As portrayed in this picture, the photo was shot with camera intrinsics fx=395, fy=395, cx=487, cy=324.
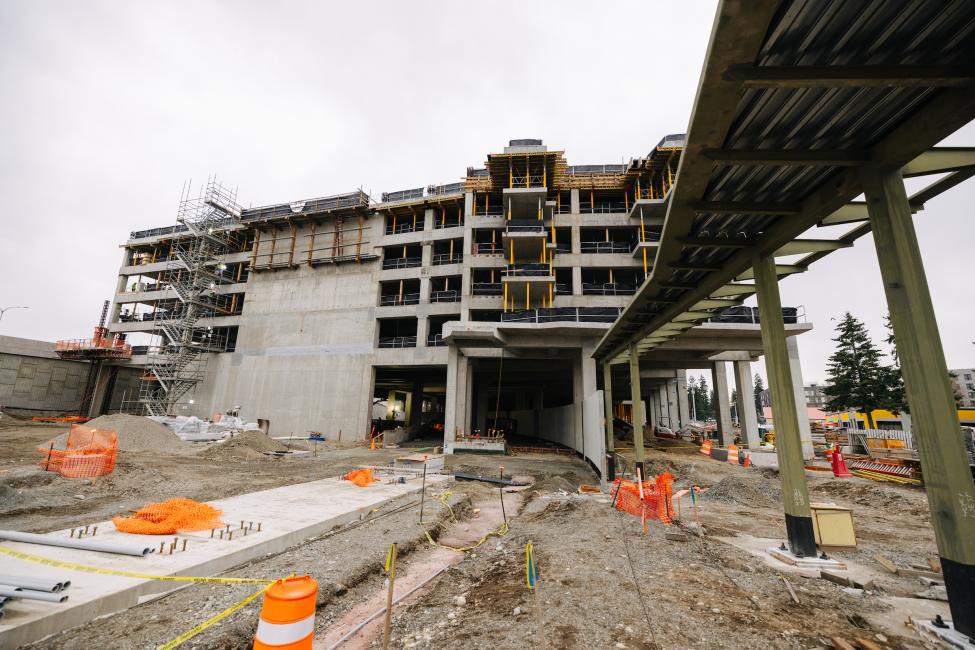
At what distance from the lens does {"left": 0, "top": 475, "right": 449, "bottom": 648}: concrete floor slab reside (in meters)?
4.48

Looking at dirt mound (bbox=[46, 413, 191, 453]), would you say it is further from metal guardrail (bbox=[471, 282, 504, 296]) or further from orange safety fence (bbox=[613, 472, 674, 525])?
orange safety fence (bbox=[613, 472, 674, 525])

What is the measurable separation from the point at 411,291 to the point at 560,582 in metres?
35.0

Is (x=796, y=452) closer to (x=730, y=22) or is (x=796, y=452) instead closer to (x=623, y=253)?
(x=730, y=22)

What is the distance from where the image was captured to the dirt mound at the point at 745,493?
13.3 meters

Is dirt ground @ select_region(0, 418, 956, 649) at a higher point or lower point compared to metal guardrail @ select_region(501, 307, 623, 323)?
lower

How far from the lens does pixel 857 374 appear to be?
141 feet

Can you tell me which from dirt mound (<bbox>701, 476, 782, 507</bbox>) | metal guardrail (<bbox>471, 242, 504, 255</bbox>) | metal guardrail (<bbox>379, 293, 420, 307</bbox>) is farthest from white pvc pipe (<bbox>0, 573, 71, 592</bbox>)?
metal guardrail (<bbox>379, 293, 420, 307</bbox>)

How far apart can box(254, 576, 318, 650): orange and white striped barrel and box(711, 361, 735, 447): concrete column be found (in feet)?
113

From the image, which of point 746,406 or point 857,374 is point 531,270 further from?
point 857,374

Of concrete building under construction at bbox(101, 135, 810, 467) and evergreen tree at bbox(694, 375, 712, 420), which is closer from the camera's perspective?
concrete building under construction at bbox(101, 135, 810, 467)

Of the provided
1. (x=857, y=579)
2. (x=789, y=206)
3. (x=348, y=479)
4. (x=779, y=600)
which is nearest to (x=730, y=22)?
(x=789, y=206)

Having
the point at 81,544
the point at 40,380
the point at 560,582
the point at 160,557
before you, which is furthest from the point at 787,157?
the point at 40,380

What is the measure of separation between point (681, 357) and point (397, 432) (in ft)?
79.0

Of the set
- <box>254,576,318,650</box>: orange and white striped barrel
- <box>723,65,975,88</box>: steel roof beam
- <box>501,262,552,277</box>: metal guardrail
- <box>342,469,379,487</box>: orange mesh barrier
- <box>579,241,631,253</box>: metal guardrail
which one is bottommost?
<box>342,469,379,487</box>: orange mesh barrier
